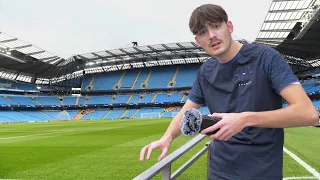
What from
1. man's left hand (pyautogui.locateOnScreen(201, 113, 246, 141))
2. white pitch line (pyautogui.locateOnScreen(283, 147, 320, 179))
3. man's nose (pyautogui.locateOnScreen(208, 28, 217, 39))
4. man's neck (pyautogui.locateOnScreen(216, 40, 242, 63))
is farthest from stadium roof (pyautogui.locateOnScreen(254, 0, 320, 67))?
man's left hand (pyautogui.locateOnScreen(201, 113, 246, 141))

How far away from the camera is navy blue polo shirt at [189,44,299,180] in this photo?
5.42ft

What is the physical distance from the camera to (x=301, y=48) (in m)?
46.7

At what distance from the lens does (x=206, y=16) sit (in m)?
1.59

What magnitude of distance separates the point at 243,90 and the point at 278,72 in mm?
234

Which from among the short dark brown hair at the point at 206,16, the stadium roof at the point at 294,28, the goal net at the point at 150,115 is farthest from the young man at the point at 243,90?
the goal net at the point at 150,115

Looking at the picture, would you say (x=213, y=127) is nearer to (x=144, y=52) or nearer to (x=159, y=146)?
(x=159, y=146)

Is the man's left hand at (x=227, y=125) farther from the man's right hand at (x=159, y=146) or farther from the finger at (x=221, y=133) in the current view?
the man's right hand at (x=159, y=146)

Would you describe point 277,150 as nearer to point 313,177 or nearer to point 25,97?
point 313,177

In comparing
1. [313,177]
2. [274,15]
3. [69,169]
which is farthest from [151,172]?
[274,15]

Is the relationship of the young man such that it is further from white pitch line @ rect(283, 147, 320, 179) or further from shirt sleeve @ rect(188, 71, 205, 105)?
white pitch line @ rect(283, 147, 320, 179)

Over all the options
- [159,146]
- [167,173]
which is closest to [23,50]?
[167,173]

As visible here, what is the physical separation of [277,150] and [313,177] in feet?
16.3

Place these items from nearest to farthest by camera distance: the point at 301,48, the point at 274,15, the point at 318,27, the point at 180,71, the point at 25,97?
the point at 274,15, the point at 318,27, the point at 301,48, the point at 25,97, the point at 180,71

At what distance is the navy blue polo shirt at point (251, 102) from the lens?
1.65 meters
